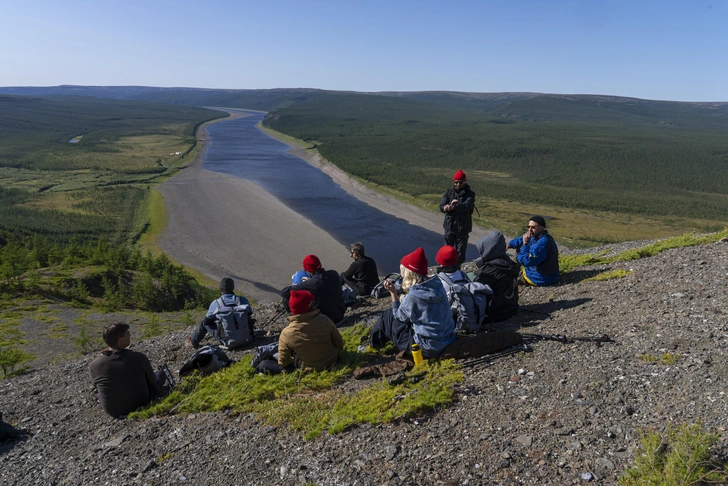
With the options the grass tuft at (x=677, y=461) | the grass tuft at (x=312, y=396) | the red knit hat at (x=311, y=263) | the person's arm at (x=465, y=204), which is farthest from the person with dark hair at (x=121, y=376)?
the person's arm at (x=465, y=204)

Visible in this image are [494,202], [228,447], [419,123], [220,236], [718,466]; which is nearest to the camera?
[718,466]

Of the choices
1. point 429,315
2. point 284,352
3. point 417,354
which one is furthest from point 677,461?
point 284,352

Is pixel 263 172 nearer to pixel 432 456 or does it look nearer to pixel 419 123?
pixel 432 456

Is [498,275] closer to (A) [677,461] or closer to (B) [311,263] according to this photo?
(B) [311,263]

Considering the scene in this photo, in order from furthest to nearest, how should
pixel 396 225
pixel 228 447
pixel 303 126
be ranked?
pixel 303 126 < pixel 396 225 < pixel 228 447

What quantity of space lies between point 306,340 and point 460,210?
18.7ft

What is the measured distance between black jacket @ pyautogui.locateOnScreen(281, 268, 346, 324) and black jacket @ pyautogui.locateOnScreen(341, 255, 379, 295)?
228cm

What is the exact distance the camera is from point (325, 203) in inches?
2185

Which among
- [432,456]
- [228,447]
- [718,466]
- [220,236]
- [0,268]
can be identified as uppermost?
[718,466]

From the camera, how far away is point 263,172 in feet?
243

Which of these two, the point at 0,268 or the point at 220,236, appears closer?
the point at 0,268

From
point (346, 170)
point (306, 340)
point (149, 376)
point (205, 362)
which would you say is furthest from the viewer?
point (346, 170)

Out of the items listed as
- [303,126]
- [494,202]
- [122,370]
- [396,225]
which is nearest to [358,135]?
[303,126]

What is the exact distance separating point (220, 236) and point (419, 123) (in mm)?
144336
